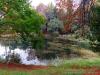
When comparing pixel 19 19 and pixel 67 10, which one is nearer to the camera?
pixel 67 10

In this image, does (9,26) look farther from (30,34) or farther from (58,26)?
(58,26)

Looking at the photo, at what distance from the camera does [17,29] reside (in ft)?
123

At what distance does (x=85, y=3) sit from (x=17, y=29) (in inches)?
1037

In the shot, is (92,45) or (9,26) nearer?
(9,26)

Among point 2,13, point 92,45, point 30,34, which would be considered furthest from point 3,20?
point 92,45

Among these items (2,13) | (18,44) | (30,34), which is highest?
(2,13)

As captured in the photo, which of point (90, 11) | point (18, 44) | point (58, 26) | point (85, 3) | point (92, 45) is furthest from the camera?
point (58, 26)

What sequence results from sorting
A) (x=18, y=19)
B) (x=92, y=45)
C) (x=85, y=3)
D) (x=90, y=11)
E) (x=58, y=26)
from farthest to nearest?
(x=58, y=26), (x=92, y=45), (x=18, y=19), (x=90, y=11), (x=85, y=3)

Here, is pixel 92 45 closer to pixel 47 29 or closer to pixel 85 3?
pixel 47 29

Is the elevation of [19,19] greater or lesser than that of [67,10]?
lesser

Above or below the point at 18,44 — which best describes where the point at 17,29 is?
above

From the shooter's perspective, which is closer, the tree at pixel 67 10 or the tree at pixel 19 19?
the tree at pixel 67 10

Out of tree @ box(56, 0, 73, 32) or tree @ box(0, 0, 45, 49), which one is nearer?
tree @ box(56, 0, 73, 32)

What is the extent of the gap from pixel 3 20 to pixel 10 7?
1.72 meters
